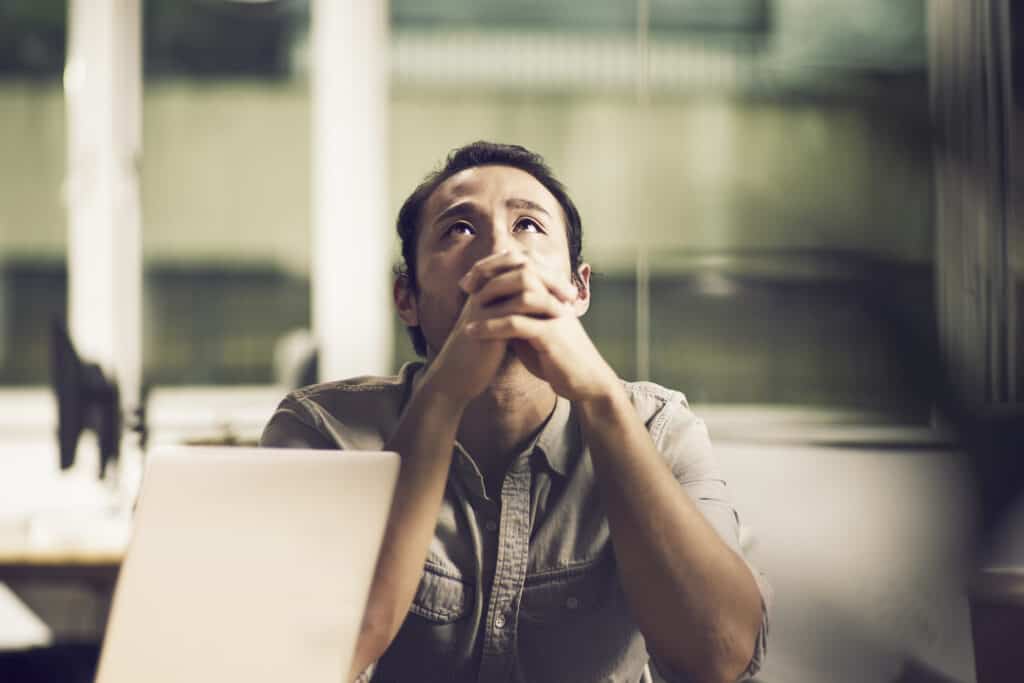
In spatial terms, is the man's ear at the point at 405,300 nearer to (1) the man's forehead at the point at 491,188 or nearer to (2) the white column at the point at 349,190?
(1) the man's forehead at the point at 491,188

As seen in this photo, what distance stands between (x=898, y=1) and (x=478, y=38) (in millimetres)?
1360

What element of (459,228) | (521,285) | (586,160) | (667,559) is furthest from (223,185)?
(667,559)

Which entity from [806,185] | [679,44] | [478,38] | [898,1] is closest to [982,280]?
[806,185]

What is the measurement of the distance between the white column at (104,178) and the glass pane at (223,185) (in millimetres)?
53

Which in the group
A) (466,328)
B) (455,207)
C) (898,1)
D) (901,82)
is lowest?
(466,328)

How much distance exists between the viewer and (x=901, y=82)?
3.30 m

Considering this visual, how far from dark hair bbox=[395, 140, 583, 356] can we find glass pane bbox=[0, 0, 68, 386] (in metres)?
2.41

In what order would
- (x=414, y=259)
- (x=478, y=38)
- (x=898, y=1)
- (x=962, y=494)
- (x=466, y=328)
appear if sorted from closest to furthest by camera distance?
(x=466, y=328)
(x=414, y=259)
(x=962, y=494)
(x=898, y=1)
(x=478, y=38)

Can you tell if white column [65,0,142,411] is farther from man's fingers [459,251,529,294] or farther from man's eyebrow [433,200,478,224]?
man's fingers [459,251,529,294]

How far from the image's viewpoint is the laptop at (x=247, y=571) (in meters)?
0.73

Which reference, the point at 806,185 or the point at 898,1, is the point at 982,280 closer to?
the point at 806,185

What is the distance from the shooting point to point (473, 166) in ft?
4.16

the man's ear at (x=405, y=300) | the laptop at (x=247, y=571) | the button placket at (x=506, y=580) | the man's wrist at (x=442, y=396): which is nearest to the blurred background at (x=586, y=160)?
the man's ear at (x=405, y=300)

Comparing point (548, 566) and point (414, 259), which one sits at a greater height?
point (414, 259)
